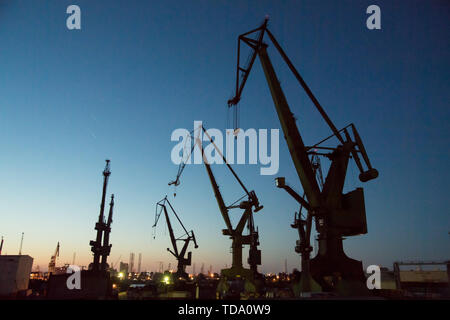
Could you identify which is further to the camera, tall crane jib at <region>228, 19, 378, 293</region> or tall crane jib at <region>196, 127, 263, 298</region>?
tall crane jib at <region>196, 127, 263, 298</region>

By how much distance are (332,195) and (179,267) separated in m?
56.3

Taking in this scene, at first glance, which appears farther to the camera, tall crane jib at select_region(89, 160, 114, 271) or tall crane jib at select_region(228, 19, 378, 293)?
tall crane jib at select_region(89, 160, 114, 271)

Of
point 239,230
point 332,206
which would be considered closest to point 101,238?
point 239,230

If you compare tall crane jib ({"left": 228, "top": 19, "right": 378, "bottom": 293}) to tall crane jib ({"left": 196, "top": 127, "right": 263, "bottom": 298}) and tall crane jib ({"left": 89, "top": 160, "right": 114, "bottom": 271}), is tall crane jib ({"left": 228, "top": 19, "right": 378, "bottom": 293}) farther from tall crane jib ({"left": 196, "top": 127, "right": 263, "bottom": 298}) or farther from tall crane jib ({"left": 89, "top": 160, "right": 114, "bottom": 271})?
tall crane jib ({"left": 89, "top": 160, "right": 114, "bottom": 271})

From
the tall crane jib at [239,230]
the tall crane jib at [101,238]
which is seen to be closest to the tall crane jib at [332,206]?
the tall crane jib at [239,230]

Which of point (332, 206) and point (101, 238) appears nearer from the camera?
point (332, 206)

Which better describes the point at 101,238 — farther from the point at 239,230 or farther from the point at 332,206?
the point at 332,206

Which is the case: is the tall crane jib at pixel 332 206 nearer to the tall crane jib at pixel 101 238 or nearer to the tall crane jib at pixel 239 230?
the tall crane jib at pixel 239 230

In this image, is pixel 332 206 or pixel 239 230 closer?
pixel 332 206

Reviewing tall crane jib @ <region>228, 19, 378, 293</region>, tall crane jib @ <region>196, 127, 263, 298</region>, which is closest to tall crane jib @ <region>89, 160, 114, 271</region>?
tall crane jib @ <region>196, 127, 263, 298</region>
